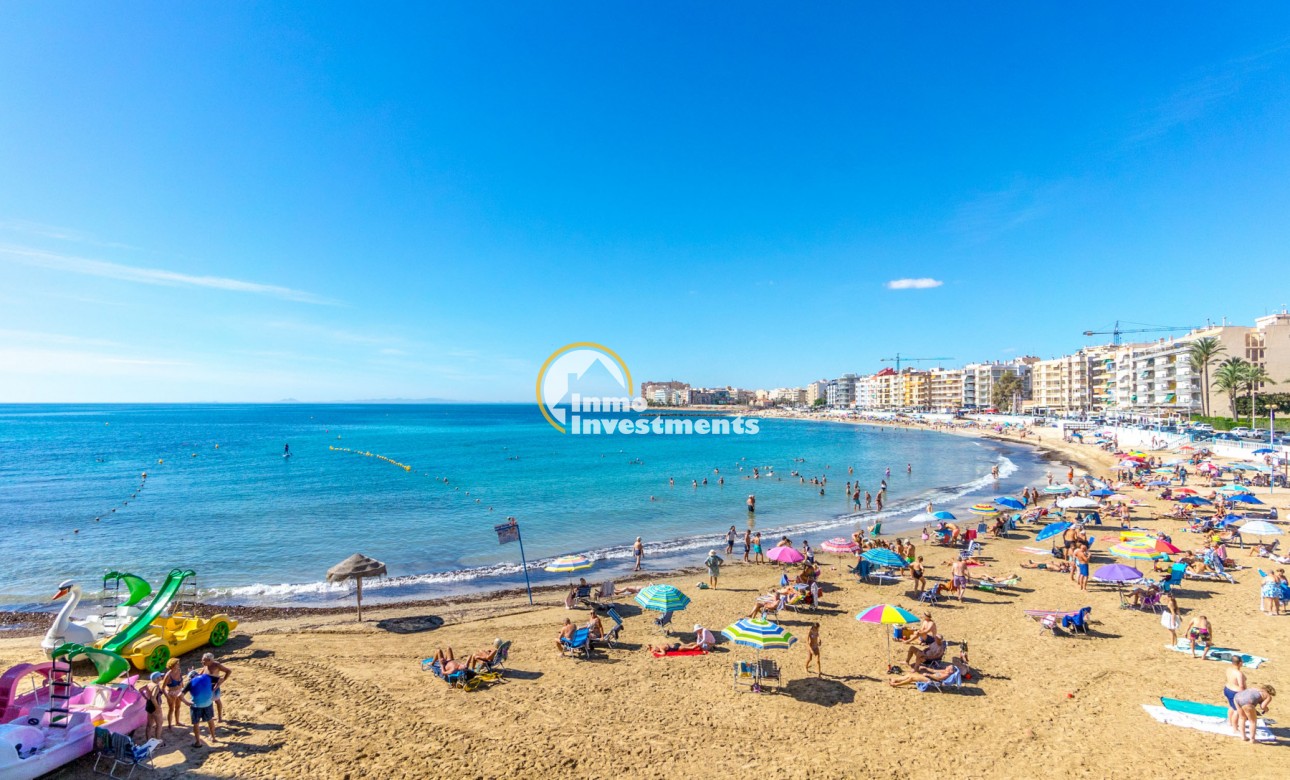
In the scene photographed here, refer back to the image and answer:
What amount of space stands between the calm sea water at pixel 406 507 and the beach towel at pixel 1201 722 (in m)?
14.7

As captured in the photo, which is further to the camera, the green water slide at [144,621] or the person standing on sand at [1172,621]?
the person standing on sand at [1172,621]

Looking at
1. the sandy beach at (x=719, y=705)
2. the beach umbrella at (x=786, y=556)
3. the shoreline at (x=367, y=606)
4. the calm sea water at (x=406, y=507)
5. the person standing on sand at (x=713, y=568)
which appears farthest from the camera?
the calm sea water at (x=406, y=507)

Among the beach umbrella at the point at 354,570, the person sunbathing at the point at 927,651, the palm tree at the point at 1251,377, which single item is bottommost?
the person sunbathing at the point at 927,651

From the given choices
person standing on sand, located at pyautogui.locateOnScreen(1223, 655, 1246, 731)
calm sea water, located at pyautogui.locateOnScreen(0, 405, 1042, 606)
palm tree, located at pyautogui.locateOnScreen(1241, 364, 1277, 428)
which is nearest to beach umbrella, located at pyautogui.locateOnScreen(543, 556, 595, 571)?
calm sea water, located at pyautogui.locateOnScreen(0, 405, 1042, 606)

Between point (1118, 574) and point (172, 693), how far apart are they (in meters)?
19.3

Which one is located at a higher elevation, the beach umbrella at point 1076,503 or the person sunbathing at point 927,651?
the beach umbrella at point 1076,503

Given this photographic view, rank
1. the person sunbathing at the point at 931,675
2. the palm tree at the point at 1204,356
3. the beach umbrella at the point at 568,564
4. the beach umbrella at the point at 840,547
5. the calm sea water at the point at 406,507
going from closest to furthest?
1. the person sunbathing at the point at 931,675
2. the beach umbrella at the point at 568,564
3. the beach umbrella at the point at 840,547
4. the calm sea water at the point at 406,507
5. the palm tree at the point at 1204,356

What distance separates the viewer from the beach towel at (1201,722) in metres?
8.38

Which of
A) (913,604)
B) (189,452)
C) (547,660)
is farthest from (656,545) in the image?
(189,452)

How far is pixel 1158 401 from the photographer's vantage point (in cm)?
8525

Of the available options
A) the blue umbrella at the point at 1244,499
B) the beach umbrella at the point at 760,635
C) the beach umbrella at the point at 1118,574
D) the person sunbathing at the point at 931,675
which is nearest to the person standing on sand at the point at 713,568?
the beach umbrella at the point at 760,635

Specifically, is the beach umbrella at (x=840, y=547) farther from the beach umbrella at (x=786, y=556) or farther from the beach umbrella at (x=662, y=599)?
the beach umbrella at (x=662, y=599)

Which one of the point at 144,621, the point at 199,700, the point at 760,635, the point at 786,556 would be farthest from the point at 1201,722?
the point at 144,621

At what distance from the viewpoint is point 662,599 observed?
1322 cm
